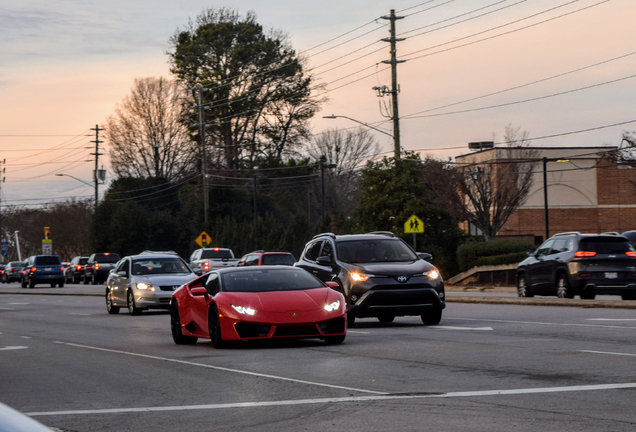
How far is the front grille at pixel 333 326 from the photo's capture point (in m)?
14.7

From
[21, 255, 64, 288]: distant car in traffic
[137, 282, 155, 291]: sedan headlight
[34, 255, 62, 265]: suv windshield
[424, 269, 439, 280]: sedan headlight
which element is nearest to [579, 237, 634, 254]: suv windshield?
[424, 269, 439, 280]: sedan headlight

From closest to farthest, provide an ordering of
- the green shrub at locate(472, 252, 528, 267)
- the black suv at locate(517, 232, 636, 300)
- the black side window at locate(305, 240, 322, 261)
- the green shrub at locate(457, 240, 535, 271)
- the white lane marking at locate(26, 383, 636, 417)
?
1. the white lane marking at locate(26, 383, 636, 417)
2. the black side window at locate(305, 240, 322, 261)
3. the black suv at locate(517, 232, 636, 300)
4. the green shrub at locate(472, 252, 528, 267)
5. the green shrub at locate(457, 240, 535, 271)

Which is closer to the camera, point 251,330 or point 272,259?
point 251,330

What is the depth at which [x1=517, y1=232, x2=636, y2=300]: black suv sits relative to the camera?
2461cm

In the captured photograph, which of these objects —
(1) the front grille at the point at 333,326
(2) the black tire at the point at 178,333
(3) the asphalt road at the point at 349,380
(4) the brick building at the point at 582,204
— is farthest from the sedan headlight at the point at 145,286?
(4) the brick building at the point at 582,204

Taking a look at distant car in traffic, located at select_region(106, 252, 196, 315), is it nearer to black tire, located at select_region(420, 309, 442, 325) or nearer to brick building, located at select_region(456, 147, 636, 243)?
black tire, located at select_region(420, 309, 442, 325)

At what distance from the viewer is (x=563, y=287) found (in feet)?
83.0

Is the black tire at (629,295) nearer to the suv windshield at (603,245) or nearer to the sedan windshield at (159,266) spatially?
the suv windshield at (603,245)

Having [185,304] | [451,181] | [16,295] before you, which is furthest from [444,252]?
[185,304]

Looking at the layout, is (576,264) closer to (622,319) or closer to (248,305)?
(622,319)

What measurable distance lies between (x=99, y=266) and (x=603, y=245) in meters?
41.4

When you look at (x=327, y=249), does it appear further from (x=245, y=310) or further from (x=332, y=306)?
(x=245, y=310)

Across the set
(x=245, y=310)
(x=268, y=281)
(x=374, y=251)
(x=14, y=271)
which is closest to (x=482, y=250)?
(x=374, y=251)

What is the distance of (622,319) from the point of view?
738 inches
